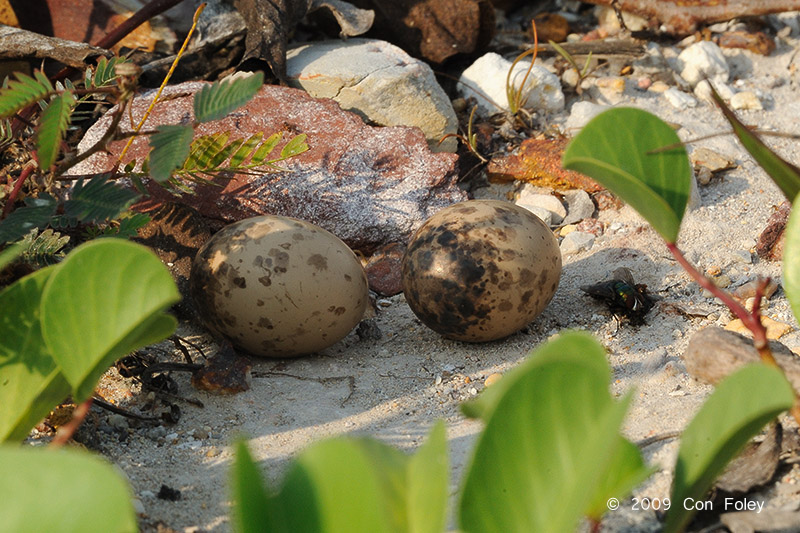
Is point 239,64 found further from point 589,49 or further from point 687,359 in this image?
point 687,359

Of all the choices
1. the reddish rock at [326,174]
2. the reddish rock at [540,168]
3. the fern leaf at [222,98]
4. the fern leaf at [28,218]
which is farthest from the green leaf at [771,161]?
the reddish rock at [540,168]

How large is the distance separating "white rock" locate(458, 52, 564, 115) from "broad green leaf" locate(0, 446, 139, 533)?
3.87m

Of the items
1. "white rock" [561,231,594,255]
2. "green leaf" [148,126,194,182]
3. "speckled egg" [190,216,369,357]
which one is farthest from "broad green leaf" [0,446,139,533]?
"white rock" [561,231,594,255]

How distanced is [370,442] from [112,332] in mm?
535

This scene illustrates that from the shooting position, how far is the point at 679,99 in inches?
184

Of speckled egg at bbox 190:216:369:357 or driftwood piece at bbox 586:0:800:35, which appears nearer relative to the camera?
speckled egg at bbox 190:216:369:357

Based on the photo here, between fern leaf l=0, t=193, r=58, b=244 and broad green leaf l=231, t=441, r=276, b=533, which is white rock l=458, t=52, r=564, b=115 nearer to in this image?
fern leaf l=0, t=193, r=58, b=244

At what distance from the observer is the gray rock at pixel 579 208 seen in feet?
12.8

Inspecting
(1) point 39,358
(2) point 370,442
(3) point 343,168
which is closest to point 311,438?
(1) point 39,358

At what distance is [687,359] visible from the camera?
98.0 inches

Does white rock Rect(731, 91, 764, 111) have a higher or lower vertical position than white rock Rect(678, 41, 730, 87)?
lower

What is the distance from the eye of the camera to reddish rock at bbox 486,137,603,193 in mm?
4016

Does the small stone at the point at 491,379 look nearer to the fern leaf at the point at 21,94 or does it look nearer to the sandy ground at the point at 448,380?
the sandy ground at the point at 448,380

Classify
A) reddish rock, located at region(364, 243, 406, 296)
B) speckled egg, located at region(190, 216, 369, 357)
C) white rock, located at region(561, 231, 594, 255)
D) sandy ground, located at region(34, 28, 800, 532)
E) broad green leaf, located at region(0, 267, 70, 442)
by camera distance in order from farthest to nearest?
white rock, located at region(561, 231, 594, 255)
reddish rock, located at region(364, 243, 406, 296)
speckled egg, located at region(190, 216, 369, 357)
sandy ground, located at region(34, 28, 800, 532)
broad green leaf, located at region(0, 267, 70, 442)
